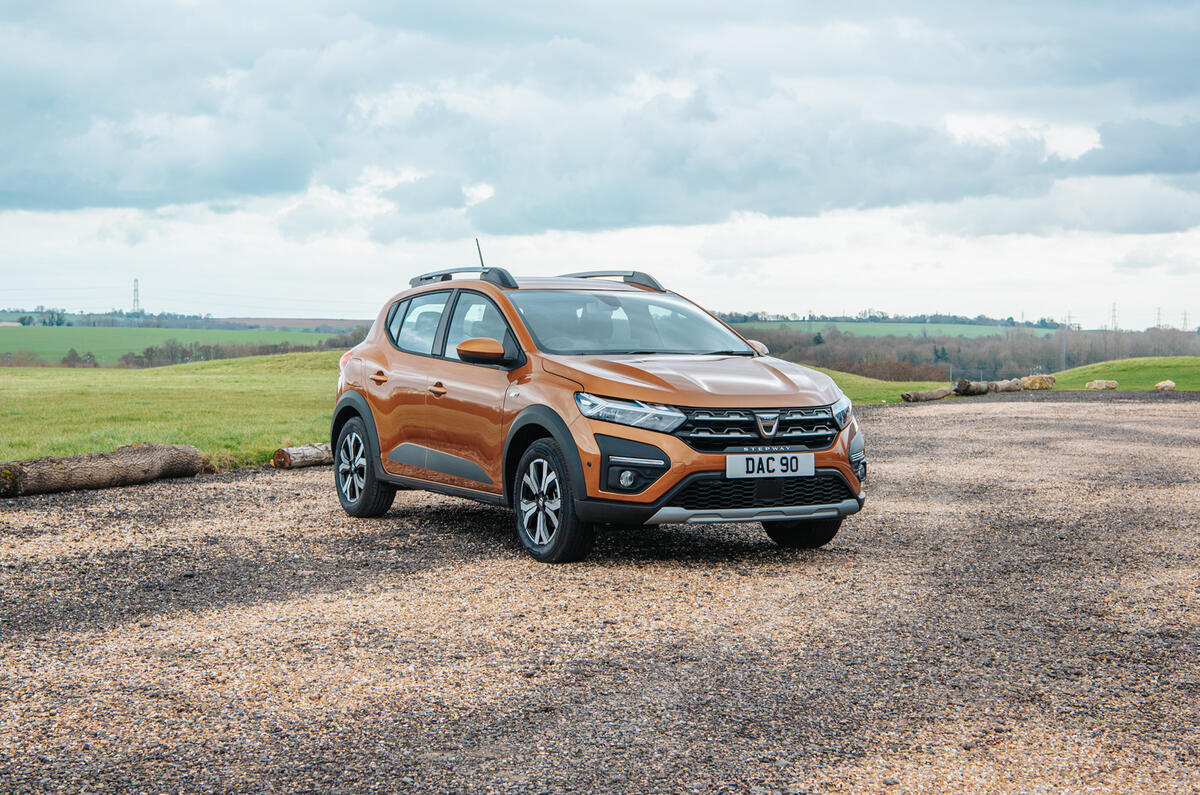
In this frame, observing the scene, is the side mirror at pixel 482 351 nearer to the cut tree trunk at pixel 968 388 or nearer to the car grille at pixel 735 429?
the car grille at pixel 735 429

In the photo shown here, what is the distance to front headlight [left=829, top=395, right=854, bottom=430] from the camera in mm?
7505

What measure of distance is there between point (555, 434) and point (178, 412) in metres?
24.8

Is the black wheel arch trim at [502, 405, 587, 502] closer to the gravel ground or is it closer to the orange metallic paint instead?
the orange metallic paint

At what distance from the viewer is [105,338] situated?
128625mm

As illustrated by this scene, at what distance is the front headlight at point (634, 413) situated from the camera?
23.0 ft

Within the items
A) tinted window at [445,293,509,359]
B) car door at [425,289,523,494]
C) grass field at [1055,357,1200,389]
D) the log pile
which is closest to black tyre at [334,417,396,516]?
car door at [425,289,523,494]

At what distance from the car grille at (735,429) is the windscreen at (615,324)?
114cm

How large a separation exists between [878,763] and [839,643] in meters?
1.61

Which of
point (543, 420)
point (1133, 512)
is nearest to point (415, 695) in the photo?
point (543, 420)

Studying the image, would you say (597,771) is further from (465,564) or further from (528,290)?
(528,290)

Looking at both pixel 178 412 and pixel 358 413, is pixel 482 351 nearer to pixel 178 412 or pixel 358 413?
pixel 358 413

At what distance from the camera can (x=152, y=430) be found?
2225 cm

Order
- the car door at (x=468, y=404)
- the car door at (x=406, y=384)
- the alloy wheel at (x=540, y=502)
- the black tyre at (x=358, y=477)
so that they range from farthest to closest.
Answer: the black tyre at (x=358, y=477), the car door at (x=406, y=384), the car door at (x=468, y=404), the alloy wheel at (x=540, y=502)

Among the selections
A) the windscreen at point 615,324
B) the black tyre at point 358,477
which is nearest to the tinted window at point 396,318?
the black tyre at point 358,477
